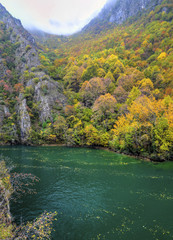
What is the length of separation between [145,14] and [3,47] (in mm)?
102550

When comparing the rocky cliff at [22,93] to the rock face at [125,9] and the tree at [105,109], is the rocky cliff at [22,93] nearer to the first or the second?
the tree at [105,109]

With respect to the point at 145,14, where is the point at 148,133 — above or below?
below

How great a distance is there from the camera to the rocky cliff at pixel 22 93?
54406 mm

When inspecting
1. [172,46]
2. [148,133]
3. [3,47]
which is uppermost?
[3,47]

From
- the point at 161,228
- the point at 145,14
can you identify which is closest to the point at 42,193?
the point at 161,228

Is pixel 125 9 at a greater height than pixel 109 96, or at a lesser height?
greater

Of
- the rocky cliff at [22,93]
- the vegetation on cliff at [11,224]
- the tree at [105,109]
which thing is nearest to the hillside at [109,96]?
the tree at [105,109]

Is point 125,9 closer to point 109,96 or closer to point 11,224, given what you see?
point 109,96

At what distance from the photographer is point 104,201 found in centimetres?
1606

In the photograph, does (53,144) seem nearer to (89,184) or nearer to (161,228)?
(89,184)

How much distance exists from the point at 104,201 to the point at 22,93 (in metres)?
62.7

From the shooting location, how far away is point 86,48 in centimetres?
10594

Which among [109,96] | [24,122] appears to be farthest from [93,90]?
[24,122]

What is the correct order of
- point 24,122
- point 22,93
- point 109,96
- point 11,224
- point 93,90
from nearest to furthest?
1. point 11,224
2. point 109,96
3. point 24,122
4. point 93,90
5. point 22,93
